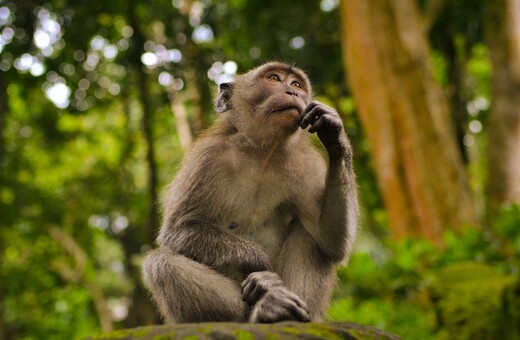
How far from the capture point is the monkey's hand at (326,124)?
3646 millimetres

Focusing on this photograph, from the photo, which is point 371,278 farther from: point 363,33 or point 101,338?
point 101,338

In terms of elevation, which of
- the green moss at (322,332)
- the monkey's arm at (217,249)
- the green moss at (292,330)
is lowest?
the green moss at (322,332)

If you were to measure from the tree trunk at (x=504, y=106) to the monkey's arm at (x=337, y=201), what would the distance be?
20.6 feet

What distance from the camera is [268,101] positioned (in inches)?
161

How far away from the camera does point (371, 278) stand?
8531mm

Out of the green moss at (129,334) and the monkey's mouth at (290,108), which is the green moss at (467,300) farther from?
the green moss at (129,334)

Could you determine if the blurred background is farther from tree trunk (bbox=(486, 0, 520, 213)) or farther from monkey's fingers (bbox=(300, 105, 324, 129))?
monkey's fingers (bbox=(300, 105, 324, 129))

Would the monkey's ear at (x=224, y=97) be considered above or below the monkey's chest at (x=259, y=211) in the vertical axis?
above

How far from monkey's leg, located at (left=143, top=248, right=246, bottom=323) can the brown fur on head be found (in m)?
0.85

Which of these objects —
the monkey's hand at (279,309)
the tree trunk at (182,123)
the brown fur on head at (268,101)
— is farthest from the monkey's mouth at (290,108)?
the tree trunk at (182,123)

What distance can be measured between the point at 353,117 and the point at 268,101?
12.9 metres

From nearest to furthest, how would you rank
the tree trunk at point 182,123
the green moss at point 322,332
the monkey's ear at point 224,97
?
1. the green moss at point 322,332
2. the monkey's ear at point 224,97
3. the tree trunk at point 182,123

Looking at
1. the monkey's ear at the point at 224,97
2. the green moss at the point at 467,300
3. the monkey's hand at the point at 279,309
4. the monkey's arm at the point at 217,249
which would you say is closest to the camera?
the monkey's hand at the point at 279,309

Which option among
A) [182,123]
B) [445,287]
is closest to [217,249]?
[445,287]
